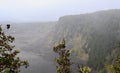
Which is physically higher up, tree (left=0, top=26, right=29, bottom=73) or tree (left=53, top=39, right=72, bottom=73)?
tree (left=0, top=26, right=29, bottom=73)

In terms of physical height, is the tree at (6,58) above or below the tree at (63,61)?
above

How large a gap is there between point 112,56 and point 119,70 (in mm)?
153411

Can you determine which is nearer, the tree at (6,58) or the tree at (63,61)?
the tree at (6,58)

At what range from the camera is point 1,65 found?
23.3 meters

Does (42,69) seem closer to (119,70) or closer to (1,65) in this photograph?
(119,70)

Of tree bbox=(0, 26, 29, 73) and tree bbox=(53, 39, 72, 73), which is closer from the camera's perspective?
tree bbox=(0, 26, 29, 73)

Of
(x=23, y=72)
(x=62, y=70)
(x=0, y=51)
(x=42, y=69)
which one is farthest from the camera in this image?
(x=42, y=69)

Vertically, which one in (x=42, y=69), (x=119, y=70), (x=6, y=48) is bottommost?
(x=42, y=69)

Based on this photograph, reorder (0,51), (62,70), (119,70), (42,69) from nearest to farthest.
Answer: (0,51) < (62,70) < (119,70) < (42,69)

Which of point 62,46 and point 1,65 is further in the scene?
point 62,46

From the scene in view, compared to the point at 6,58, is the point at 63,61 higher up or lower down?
lower down

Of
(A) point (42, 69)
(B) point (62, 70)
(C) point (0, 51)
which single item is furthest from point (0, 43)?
(A) point (42, 69)

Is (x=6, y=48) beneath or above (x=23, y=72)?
above

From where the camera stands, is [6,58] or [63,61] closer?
[6,58]
